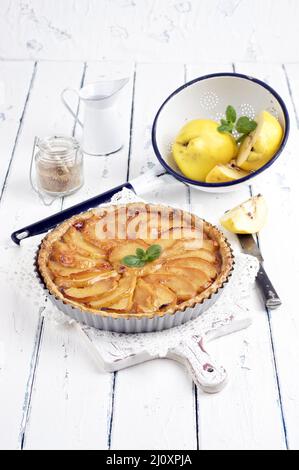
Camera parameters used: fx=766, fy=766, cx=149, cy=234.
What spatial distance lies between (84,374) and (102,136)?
114 centimetres

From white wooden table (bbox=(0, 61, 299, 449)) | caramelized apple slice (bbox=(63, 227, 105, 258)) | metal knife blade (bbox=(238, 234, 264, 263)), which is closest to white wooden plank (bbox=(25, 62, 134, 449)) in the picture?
white wooden table (bbox=(0, 61, 299, 449))

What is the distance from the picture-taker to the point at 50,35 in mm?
3547

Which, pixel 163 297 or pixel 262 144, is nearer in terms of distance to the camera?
pixel 163 297

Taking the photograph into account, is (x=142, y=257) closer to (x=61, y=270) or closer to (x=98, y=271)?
(x=98, y=271)

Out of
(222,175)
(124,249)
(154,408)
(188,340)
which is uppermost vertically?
(222,175)

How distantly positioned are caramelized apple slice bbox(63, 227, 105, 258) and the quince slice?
457 mm

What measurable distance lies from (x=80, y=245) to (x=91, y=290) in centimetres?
22

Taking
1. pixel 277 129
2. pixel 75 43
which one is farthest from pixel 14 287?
pixel 75 43

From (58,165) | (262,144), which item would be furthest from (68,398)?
(262,144)

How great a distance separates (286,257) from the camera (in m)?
2.42

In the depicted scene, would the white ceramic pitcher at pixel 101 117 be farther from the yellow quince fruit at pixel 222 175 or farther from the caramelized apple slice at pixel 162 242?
the caramelized apple slice at pixel 162 242

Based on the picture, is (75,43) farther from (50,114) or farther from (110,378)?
(110,378)

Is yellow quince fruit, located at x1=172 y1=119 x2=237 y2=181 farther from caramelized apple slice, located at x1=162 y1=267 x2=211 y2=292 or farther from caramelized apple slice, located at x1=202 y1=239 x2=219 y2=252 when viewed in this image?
caramelized apple slice, located at x1=162 y1=267 x2=211 y2=292

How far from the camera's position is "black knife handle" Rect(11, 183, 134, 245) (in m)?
2.44
